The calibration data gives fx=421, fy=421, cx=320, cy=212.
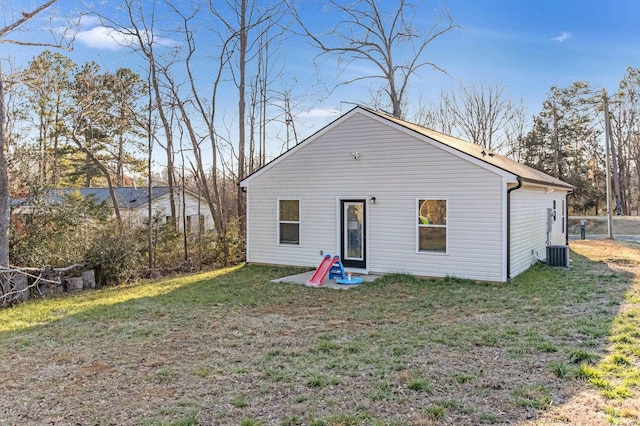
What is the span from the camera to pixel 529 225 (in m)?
10.6

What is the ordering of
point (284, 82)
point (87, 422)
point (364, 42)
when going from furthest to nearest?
1. point (364, 42)
2. point (284, 82)
3. point (87, 422)

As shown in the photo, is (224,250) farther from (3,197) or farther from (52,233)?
(3,197)

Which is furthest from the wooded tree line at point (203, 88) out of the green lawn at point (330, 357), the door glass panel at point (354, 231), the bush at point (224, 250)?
the green lawn at point (330, 357)

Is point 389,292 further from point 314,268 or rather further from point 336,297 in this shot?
point 314,268

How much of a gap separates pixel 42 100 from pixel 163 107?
19.8ft

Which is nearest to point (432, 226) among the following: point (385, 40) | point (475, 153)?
point (475, 153)

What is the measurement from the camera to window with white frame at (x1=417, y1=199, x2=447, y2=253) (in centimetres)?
956

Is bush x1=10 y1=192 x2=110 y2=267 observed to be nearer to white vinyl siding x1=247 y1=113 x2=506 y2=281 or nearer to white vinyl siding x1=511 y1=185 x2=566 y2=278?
white vinyl siding x1=247 y1=113 x2=506 y2=281

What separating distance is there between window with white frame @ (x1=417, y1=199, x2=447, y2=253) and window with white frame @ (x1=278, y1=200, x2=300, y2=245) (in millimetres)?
3348

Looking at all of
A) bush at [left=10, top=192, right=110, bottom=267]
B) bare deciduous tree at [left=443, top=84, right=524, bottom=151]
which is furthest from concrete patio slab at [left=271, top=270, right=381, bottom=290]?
bare deciduous tree at [left=443, top=84, right=524, bottom=151]

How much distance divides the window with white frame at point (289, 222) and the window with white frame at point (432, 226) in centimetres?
335

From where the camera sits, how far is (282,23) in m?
17.4

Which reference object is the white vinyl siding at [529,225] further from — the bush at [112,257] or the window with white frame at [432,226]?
the bush at [112,257]

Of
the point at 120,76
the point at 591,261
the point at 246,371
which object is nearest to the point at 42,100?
the point at 120,76
